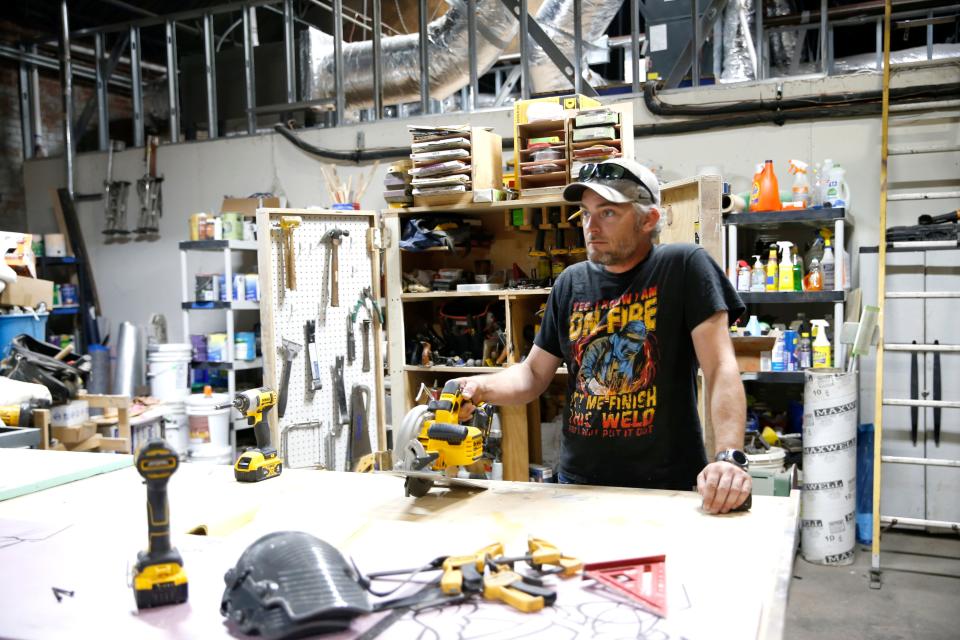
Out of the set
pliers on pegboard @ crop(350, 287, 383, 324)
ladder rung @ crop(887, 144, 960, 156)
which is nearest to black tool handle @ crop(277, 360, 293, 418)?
pliers on pegboard @ crop(350, 287, 383, 324)

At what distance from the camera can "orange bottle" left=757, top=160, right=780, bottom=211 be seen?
157 inches

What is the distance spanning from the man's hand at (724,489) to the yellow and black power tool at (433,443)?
0.50 metres

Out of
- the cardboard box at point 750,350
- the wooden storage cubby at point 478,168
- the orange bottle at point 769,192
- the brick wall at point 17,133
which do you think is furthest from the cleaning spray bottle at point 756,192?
the brick wall at point 17,133

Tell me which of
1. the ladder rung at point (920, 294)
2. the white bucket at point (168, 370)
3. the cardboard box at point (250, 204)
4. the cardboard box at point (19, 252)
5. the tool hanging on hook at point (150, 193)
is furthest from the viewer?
the tool hanging on hook at point (150, 193)

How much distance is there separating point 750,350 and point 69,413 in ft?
11.7

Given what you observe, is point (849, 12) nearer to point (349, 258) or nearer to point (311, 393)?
point (349, 258)

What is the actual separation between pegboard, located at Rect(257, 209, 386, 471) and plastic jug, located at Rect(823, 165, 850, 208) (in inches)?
94.8

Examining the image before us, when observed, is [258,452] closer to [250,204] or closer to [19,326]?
[19,326]

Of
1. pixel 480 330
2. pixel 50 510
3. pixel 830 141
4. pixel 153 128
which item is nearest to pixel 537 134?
pixel 480 330

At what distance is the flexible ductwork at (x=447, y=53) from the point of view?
516 centimetres

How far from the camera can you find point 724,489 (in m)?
1.53

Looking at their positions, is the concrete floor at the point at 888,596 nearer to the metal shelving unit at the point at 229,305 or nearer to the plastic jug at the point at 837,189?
the plastic jug at the point at 837,189

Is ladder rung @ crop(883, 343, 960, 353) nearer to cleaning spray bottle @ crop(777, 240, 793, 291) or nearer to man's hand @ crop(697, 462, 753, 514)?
cleaning spray bottle @ crop(777, 240, 793, 291)

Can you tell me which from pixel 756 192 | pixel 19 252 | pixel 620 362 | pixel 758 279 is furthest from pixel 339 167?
pixel 620 362
